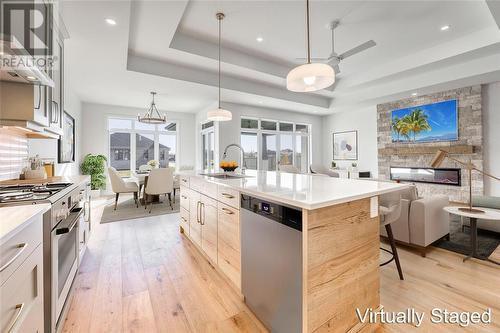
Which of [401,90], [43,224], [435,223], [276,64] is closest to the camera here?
[43,224]

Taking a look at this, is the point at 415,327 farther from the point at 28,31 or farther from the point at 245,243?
the point at 28,31

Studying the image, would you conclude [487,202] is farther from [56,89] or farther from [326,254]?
[56,89]

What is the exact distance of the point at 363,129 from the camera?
278 inches

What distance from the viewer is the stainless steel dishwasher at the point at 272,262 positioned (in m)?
1.17

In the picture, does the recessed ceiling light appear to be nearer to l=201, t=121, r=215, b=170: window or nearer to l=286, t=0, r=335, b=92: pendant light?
l=286, t=0, r=335, b=92: pendant light

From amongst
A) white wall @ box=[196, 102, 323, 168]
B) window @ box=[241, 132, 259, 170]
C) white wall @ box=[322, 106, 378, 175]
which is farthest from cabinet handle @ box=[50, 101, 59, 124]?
white wall @ box=[322, 106, 378, 175]

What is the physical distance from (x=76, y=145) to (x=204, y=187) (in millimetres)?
5178

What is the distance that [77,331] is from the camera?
4.59 feet

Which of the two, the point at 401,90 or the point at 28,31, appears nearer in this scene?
the point at 28,31

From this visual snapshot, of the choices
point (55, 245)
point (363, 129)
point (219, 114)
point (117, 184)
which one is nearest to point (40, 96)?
point (55, 245)

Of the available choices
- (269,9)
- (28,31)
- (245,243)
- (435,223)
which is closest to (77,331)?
(245,243)

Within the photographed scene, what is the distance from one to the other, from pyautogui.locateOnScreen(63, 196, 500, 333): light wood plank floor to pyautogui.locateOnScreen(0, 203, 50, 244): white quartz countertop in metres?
0.92

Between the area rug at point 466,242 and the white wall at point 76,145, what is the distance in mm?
5279

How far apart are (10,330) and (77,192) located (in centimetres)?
132
